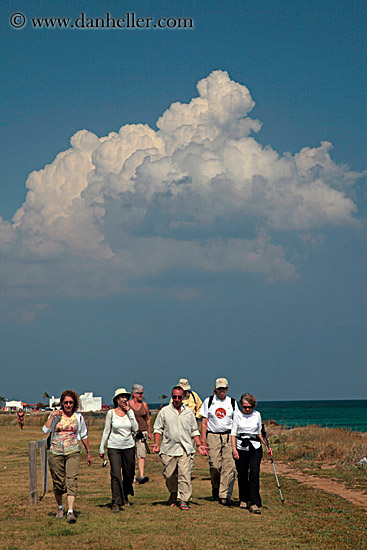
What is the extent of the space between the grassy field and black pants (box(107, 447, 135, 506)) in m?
0.33

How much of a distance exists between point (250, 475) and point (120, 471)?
7.24ft

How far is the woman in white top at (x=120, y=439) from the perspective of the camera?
11.9 metres

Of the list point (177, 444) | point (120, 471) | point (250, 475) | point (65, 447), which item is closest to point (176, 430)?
point (177, 444)

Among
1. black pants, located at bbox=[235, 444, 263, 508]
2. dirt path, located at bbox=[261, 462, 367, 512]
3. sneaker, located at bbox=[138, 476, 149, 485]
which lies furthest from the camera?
sneaker, located at bbox=[138, 476, 149, 485]

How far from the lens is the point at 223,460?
42.3 feet

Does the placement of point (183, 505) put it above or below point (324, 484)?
above

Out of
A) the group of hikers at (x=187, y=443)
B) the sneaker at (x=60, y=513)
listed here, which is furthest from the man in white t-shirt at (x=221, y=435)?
the sneaker at (x=60, y=513)

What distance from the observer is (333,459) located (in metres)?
22.3

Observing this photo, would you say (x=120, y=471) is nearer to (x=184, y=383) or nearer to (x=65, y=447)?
(x=65, y=447)

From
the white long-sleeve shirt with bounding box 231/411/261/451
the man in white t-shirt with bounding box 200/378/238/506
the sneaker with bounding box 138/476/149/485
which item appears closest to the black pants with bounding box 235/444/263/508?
the white long-sleeve shirt with bounding box 231/411/261/451

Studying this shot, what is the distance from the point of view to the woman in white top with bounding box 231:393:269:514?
12.1 m

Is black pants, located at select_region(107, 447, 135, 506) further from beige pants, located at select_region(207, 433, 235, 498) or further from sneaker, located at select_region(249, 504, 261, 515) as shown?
sneaker, located at select_region(249, 504, 261, 515)

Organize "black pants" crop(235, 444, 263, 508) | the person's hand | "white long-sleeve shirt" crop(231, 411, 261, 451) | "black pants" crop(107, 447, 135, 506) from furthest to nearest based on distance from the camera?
the person's hand < "white long-sleeve shirt" crop(231, 411, 261, 451) < "black pants" crop(235, 444, 263, 508) < "black pants" crop(107, 447, 135, 506)

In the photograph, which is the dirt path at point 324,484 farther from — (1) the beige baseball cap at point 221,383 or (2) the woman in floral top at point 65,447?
(2) the woman in floral top at point 65,447
